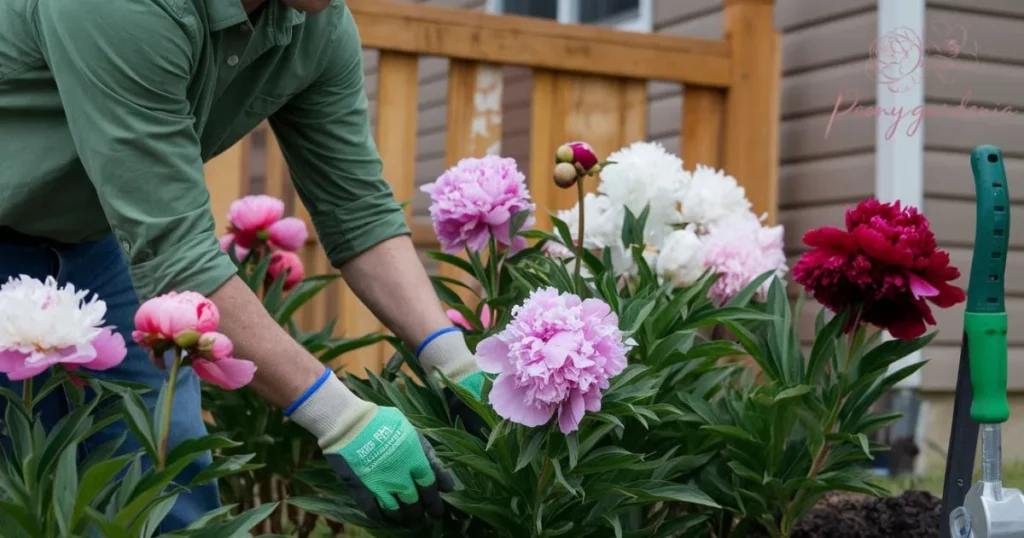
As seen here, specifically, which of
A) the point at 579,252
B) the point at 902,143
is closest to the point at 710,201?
the point at 579,252

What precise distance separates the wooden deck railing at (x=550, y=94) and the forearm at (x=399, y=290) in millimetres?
817

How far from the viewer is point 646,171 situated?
252 centimetres

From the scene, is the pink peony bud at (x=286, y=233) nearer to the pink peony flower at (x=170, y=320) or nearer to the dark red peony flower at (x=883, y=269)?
the dark red peony flower at (x=883, y=269)

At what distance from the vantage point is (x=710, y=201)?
103 inches

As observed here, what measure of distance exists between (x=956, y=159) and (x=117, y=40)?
322cm

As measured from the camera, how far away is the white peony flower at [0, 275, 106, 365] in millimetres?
1596

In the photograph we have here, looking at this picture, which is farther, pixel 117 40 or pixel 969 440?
pixel 117 40

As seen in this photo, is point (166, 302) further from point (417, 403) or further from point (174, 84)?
point (417, 403)

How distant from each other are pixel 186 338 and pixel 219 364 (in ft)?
0.30

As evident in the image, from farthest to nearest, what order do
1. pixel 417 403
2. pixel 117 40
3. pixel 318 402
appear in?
pixel 417 403, pixel 318 402, pixel 117 40

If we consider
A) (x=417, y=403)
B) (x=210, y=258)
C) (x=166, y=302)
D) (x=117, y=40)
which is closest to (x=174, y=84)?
(x=117, y=40)

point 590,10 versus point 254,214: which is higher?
point 590,10

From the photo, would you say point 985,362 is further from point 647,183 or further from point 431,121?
point 431,121

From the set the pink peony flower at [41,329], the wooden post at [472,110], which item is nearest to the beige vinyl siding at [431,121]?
the wooden post at [472,110]
